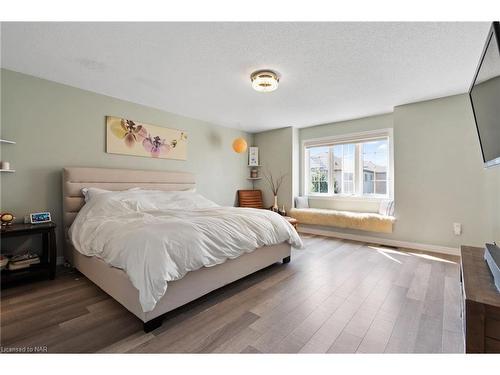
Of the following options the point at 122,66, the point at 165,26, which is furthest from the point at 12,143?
the point at 165,26

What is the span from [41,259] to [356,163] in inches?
200

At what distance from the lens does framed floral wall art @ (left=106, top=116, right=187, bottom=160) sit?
327cm

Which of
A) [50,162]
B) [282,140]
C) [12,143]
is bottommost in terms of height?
[50,162]

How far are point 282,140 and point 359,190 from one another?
1929 mm

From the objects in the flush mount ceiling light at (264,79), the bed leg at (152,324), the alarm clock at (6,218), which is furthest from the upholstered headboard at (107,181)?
the flush mount ceiling light at (264,79)

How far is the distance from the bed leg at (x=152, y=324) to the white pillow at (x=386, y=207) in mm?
3810

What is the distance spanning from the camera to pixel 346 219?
4086mm

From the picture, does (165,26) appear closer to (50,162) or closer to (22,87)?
(22,87)

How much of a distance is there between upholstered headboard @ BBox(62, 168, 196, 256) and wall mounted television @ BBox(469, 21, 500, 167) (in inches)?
145

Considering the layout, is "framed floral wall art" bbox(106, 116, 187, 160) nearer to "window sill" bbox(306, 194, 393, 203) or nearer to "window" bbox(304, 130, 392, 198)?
"window" bbox(304, 130, 392, 198)

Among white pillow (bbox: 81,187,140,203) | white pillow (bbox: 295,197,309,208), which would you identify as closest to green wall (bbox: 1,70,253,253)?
white pillow (bbox: 81,187,140,203)

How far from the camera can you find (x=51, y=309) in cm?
183

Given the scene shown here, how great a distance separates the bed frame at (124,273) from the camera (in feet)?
5.41
